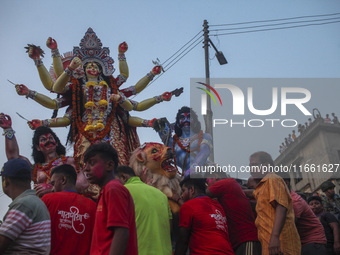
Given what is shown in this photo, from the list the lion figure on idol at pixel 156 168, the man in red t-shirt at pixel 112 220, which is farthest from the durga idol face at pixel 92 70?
the man in red t-shirt at pixel 112 220

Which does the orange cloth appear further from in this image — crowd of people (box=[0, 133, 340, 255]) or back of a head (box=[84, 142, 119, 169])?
back of a head (box=[84, 142, 119, 169])

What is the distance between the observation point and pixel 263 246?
404 cm

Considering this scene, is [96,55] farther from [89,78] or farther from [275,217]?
[275,217]

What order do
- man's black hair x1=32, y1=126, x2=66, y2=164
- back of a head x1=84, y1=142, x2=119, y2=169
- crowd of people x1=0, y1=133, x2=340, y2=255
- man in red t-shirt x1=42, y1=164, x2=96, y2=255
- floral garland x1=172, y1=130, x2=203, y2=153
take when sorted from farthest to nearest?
floral garland x1=172, y1=130, x2=203, y2=153 → man's black hair x1=32, y1=126, x2=66, y2=164 → man in red t-shirt x1=42, y1=164, x2=96, y2=255 → back of a head x1=84, y1=142, x2=119, y2=169 → crowd of people x1=0, y1=133, x2=340, y2=255

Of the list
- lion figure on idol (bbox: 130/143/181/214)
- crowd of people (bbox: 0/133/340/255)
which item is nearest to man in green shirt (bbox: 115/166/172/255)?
crowd of people (bbox: 0/133/340/255)

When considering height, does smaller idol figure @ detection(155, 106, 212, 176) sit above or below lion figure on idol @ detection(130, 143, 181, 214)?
above

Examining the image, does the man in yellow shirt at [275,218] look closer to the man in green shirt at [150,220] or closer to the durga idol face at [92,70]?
the man in green shirt at [150,220]

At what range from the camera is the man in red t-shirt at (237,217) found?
4340mm

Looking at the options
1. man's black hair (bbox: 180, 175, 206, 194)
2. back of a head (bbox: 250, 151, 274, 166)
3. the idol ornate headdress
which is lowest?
man's black hair (bbox: 180, 175, 206, 194)

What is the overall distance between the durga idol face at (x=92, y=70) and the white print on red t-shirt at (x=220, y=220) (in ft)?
14.9

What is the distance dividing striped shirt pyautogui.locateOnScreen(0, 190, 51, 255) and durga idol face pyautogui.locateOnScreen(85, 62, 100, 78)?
4.93 metres

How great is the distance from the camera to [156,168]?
5.49 meters

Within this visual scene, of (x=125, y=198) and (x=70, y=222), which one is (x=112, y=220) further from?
(x=70, y=222)

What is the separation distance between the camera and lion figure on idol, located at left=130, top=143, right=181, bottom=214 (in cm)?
539
